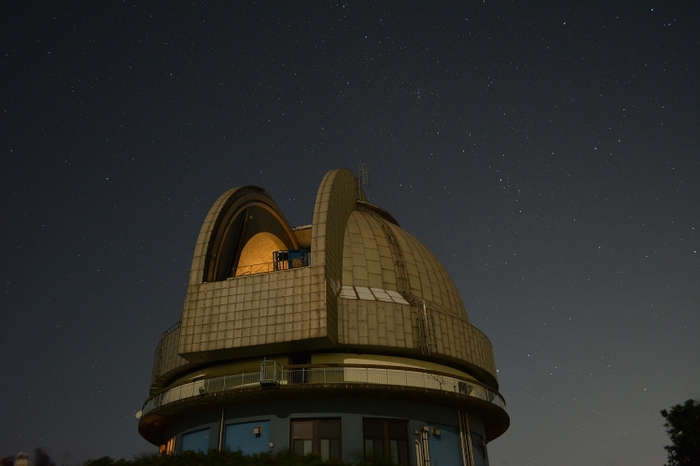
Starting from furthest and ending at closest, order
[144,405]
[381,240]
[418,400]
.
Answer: [381,240]
[144,405]
[418,400]

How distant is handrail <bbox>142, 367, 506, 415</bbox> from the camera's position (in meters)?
23.9

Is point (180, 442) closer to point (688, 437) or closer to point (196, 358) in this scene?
point (196, 358)

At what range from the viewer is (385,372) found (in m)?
24.5

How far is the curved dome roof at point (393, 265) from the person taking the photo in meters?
29.5

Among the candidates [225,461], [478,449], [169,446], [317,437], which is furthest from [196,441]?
→ [478,449]

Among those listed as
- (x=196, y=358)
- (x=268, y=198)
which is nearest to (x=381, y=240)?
(x=268, y=198)

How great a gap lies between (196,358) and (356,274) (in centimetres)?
867

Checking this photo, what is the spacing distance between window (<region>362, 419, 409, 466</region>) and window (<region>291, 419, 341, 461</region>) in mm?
1228

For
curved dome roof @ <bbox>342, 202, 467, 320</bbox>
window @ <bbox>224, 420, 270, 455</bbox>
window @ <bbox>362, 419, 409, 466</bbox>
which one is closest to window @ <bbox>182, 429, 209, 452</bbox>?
window @ <bbox>224, 420, 270, 455</bbox>

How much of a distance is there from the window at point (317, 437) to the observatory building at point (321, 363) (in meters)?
0.04

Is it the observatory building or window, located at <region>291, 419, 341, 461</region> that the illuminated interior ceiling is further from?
window, located at <region>291, 419, 341, 461</region>

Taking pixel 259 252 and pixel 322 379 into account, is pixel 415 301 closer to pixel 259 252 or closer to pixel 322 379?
pixel 322 379

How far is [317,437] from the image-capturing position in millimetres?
Answer: 23516

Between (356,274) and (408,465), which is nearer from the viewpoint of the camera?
(408,465)
